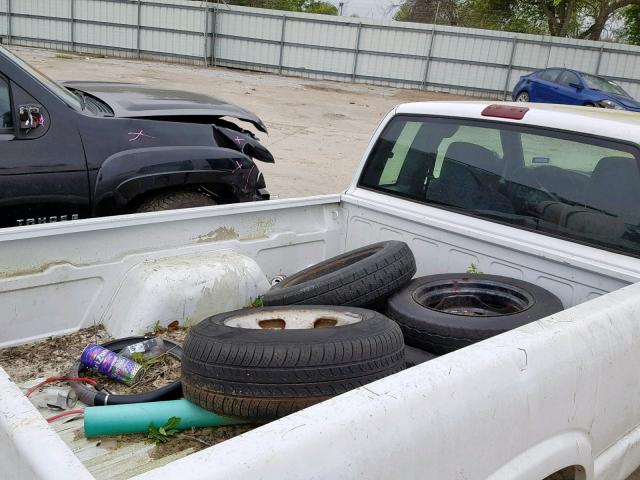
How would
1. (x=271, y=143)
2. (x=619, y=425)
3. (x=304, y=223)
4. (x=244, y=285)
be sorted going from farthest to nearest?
(x=271, y=143)
(x=304, y=223)
(x=244, y=285)
(x=619, y=425)

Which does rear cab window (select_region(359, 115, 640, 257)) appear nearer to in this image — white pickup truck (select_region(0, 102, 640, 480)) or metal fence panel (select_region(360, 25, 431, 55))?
white pickup truck (select_region(0, 102, 640, 480))

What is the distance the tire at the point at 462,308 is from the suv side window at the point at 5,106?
2733 mm

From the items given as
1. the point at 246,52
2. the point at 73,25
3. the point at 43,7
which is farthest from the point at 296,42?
the point at 43,7

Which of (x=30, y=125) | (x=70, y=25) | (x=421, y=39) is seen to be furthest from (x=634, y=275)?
(x=70, y=25)

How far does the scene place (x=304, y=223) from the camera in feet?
12.8

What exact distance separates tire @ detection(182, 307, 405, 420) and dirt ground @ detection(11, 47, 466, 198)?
647cm

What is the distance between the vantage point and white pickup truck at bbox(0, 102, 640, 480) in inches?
58.1

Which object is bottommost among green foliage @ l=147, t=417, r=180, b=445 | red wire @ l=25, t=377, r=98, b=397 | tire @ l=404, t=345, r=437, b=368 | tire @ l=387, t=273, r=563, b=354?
red wire @ l=25, t=377, r=98, b=397

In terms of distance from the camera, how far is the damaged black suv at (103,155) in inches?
161

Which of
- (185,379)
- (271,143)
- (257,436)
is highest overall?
(257,436)

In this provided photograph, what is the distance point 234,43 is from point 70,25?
6142mm

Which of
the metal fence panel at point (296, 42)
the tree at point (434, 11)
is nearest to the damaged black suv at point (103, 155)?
the metal fence panel at point (296, 42)

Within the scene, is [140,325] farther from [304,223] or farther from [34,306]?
[304,223]

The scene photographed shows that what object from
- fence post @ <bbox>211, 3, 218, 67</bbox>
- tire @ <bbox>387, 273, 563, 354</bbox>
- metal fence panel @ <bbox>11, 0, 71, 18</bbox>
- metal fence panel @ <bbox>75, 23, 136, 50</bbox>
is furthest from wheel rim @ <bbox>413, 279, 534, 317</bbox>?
metal fence panel @ <bbox>11, 0, 71, 18</bbox>
